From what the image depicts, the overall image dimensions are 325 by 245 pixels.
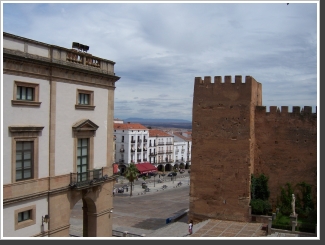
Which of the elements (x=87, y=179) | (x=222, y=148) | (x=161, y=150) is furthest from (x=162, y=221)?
(x=161, y=150)

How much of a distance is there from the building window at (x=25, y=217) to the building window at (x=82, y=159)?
2.66 metres

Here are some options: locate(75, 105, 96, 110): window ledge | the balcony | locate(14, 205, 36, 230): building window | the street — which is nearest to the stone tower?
the street

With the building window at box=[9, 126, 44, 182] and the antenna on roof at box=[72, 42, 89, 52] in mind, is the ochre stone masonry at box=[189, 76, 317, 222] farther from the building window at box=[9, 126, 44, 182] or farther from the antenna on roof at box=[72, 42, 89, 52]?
the building window at box=[9, 126, 44, 182]

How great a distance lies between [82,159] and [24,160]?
129 inches

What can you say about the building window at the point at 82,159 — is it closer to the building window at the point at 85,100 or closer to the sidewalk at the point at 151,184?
the building window at the point at 85,100

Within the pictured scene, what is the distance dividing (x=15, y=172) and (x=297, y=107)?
22.4 metres

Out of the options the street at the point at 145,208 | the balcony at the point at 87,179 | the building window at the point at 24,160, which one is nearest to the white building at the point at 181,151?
the street at the point at 145,208

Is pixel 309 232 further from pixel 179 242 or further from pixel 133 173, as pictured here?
pixel 133 173

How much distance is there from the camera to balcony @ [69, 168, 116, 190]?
16719 millimetres

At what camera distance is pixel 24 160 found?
580 inches

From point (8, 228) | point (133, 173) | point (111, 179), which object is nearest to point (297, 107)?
point (111, 179)

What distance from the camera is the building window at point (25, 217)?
1450 cm

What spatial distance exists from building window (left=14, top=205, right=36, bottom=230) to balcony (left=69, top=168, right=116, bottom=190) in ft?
6.69

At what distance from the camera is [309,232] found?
83.9ft
